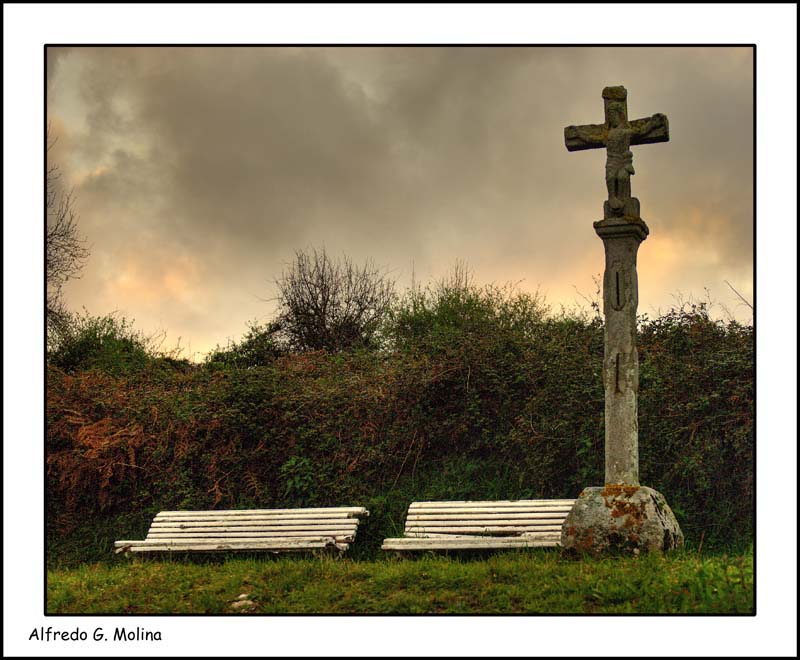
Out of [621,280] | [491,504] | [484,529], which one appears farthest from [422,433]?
[621,280]

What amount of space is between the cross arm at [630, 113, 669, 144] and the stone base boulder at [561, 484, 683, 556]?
3.13 m

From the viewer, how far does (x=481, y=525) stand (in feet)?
28.1

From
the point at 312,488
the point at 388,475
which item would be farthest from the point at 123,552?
the point at 388,475

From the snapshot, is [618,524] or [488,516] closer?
[618,524]

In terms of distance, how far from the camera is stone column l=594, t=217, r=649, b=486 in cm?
708

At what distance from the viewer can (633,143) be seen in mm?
7508

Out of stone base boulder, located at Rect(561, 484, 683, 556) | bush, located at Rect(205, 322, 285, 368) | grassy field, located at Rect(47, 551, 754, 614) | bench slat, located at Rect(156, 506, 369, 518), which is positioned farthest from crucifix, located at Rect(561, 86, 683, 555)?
bush, located at Rect(205, 322, 285, 368)

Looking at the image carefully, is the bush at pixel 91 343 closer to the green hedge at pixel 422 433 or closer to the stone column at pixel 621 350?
the green hedge at pixel 422 433

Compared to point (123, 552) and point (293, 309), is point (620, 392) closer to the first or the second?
point (123, 552)

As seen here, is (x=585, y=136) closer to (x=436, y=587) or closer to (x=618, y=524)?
(x=618, y=524)

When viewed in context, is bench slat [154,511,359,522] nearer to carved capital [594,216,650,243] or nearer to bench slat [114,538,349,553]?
bench slat [114,538,349,553]

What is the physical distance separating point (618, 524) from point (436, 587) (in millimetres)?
1658

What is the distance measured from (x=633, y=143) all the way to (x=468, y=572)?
4.12m

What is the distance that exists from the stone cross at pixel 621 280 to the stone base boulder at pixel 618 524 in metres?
0.25
